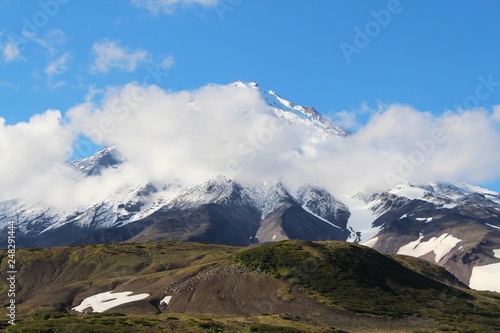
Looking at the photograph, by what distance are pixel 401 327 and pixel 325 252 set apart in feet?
142

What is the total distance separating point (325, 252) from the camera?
510 feet

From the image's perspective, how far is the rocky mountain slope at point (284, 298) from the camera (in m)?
104

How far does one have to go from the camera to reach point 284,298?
127 metres

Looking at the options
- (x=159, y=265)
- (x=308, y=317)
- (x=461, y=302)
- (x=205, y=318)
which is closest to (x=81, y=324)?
(x=205, y=318)

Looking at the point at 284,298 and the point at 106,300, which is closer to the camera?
the point at 284,298

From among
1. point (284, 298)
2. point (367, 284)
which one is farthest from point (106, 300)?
point (367, 284)

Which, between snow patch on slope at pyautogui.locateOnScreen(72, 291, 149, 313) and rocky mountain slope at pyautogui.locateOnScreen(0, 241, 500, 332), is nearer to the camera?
rocky mountain slope at pyautogui.locateOnScreen(0, 241, 500, 332)

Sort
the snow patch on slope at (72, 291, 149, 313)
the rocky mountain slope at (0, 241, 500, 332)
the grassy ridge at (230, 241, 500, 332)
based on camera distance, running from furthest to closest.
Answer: the snow patch on slope at (72, 291, 149, 313), the grassy ridge at (230, 241, 500, 332), the rocky mountain slope at (0, 241, 500, 332)

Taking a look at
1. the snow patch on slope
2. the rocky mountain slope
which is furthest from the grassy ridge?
the snow patch on slope

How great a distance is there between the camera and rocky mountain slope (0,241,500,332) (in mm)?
104125

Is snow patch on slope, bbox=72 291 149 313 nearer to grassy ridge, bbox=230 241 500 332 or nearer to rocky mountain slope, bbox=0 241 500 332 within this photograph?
rocky mountain slope, bbox=0 241 500 332

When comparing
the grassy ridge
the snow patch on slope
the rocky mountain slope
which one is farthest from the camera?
the snow patch on slope

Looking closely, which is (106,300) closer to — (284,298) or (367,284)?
(284,298)

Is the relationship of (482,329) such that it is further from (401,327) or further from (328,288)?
(328,288)
